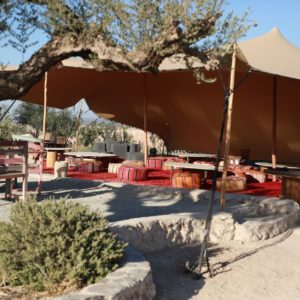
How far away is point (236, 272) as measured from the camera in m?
4.89

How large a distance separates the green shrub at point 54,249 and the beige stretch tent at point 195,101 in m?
5.58

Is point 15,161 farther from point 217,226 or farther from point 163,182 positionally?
point 163,182

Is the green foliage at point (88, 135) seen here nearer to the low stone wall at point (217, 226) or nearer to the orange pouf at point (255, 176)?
the orange pouf at point (255, 176)

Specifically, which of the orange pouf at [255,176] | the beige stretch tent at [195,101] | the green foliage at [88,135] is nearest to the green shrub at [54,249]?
the beige stretch tent at [195,101]

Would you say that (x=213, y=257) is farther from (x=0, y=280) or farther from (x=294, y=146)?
(x=294, y=146)

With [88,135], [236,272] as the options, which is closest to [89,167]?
[236,272]

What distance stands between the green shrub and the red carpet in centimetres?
485

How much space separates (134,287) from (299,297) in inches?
73.6

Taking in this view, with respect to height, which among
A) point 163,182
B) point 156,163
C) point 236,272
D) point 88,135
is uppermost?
point 88,135

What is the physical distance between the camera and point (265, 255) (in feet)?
18.1

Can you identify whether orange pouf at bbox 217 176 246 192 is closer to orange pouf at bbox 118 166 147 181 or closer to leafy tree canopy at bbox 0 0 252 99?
orange pouf at bbox 118 166 147 181

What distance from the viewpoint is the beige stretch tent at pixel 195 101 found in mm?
10352

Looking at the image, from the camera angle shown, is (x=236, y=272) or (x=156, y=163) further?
(x=156, y=163)

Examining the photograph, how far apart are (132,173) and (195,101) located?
3690 millimetres
